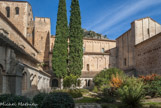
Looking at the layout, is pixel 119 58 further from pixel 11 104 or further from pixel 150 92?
pixel 11 104

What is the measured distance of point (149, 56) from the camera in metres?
22.5

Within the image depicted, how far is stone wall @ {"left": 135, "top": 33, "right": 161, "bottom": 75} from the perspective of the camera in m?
20.6

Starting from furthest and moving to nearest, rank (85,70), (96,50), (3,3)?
1. (96,50)
2. (85,70)
3. (3,3)

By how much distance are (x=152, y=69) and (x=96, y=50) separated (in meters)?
17.7

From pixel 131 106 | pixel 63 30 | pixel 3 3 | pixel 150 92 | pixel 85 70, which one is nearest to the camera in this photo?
pixel 131 106

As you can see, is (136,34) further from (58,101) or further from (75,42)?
(58,101)

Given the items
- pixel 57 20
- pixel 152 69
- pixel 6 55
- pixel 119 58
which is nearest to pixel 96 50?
pixel 119 58

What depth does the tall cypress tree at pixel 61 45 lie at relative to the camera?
1047 inches

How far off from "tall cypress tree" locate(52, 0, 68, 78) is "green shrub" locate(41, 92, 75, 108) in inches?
807

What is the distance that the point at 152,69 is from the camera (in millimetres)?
21547

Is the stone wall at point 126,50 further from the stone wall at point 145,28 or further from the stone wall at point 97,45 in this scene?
the stone wall at point 97,45

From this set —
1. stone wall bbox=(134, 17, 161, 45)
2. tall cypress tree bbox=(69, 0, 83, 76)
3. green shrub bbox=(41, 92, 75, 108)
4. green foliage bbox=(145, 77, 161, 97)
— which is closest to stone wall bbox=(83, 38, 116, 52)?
→ tall cypress tree bbox=(69, 0, 83, 76)

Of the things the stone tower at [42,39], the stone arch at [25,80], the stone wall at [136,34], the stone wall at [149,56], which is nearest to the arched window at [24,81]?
the stone arch at [25,80]

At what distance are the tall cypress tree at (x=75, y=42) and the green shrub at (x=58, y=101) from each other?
2082 cm
